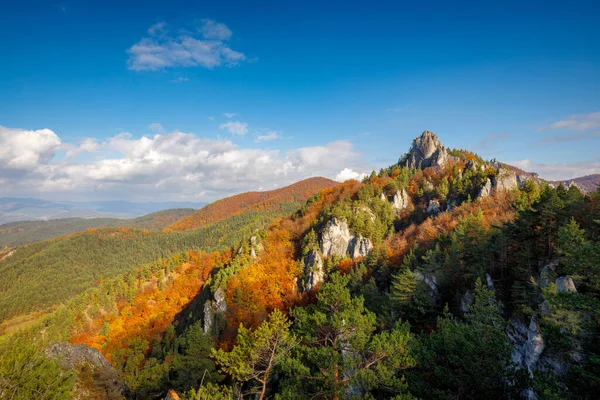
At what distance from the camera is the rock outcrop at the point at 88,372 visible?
61.6 ft

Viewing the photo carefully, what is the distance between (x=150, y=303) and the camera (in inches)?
3799

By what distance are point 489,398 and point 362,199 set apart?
65976 millimetres

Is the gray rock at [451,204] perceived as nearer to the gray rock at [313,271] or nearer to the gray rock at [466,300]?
the gray rock at [313,271]

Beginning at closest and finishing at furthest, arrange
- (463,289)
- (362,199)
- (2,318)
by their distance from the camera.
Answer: (463,289) → (362,199) → (2,318)

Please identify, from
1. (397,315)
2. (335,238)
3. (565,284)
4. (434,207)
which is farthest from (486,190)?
(565,284)

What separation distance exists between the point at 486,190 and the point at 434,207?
38.7ft

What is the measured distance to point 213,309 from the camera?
56906 mm

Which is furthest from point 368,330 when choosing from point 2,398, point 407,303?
point 407,303

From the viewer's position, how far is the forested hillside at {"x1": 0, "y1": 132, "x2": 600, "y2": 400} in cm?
1117

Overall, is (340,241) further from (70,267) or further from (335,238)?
(70,267)

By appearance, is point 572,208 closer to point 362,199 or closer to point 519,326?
point 519,326

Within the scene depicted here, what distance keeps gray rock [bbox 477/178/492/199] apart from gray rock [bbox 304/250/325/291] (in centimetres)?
4068

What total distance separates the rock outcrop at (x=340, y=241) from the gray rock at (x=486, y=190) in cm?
2811

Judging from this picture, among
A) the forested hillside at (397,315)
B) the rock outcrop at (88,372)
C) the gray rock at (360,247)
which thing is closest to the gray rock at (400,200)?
the forested hillside at (397,315)
